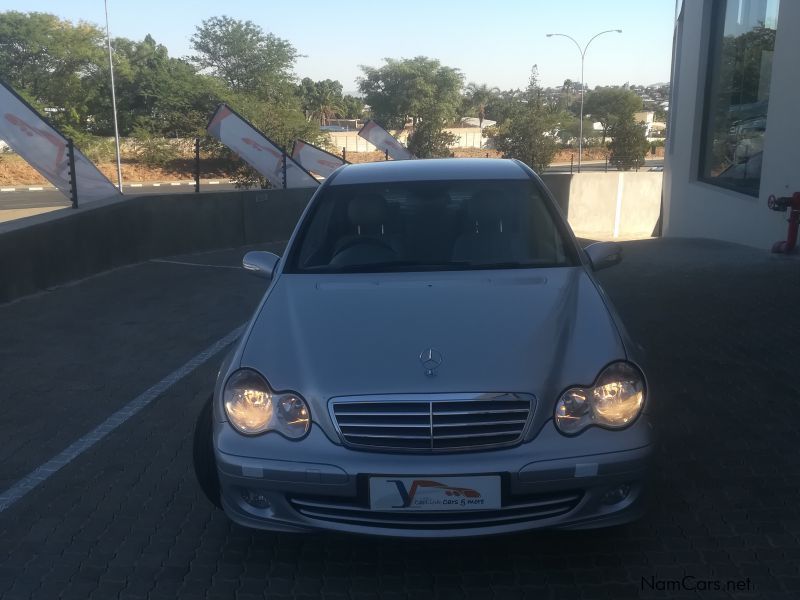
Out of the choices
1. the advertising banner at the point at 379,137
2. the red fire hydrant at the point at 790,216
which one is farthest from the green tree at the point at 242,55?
the red fire hydrant at the point at 790,216

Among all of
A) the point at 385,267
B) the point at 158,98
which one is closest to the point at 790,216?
the point at 385,267

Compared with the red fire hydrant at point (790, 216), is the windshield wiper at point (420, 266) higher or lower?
higher

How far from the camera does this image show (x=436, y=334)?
10.7 feet

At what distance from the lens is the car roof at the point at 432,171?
479cm

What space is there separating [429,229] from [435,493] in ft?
6.29

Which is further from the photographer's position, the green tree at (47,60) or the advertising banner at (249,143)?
the green tree at (47,60)

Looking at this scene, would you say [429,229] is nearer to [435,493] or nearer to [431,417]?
[431,417]

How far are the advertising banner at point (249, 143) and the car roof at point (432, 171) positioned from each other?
36.9 feet

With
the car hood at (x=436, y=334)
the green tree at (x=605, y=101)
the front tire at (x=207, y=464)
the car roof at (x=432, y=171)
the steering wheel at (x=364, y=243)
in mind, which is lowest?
the front tire at (x=207, y=464)

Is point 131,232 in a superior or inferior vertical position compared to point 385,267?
inferior

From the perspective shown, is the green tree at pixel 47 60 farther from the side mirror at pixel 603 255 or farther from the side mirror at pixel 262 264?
the side mirror at pixel 603 255

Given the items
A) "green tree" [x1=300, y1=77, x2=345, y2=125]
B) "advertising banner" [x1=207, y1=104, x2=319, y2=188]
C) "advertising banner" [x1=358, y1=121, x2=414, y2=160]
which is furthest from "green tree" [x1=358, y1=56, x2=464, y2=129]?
"advertising banner" [x1=207, y1=104, x2=319, y2=188]

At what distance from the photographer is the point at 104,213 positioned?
1076cm

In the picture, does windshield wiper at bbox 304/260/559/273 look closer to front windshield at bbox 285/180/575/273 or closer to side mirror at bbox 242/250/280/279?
front windshield at bbox 285/180/575/273
